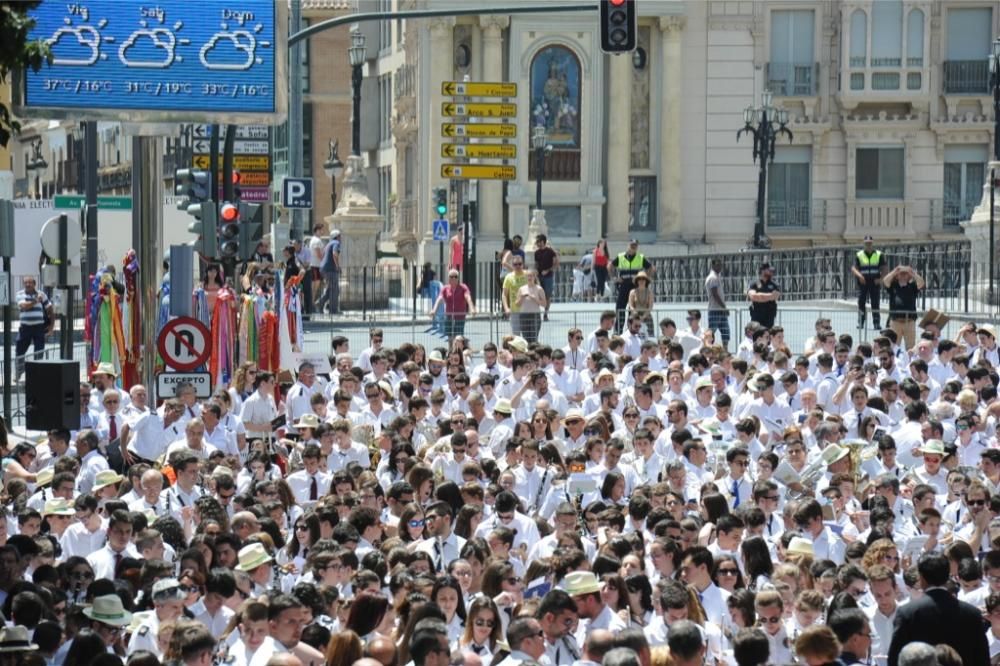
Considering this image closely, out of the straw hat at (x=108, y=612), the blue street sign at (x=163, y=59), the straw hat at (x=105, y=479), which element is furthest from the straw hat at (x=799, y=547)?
the blue street sign at (x=163, y=59)

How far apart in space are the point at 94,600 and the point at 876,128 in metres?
44.5

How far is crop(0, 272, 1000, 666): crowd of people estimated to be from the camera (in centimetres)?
1079

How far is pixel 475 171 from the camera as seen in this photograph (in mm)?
38625

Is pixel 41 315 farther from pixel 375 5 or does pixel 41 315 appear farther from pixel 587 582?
pixel 375 5

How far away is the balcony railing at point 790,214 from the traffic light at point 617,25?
2906 cm

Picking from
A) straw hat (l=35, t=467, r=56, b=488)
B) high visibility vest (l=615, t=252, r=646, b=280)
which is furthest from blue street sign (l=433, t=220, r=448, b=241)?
straw hat (l=35, t=467, r=56, b=488)

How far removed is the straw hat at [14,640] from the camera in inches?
377

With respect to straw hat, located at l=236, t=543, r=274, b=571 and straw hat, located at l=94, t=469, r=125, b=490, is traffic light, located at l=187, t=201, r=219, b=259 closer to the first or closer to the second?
straw hat, located at l=94, t=469, r=125, b=490

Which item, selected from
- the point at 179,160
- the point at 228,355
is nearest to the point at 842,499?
the point at 228,355

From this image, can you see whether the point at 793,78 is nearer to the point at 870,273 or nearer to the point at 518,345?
the point at 870,273

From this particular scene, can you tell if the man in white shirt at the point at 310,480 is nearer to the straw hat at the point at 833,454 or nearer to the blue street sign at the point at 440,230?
the straw hat at the point at 833,454

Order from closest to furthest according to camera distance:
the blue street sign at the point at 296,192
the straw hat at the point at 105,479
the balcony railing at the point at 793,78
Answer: the straw hat at the point at 105,479
the blue street sign at the point at 296,192
the balcony railing at the point at 793,78

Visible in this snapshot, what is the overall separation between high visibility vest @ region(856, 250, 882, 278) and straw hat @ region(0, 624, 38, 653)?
2373cm

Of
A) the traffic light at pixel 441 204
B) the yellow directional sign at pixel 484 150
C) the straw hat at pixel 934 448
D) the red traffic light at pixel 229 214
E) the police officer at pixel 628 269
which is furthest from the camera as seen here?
the traffic light at pixel 441 204
